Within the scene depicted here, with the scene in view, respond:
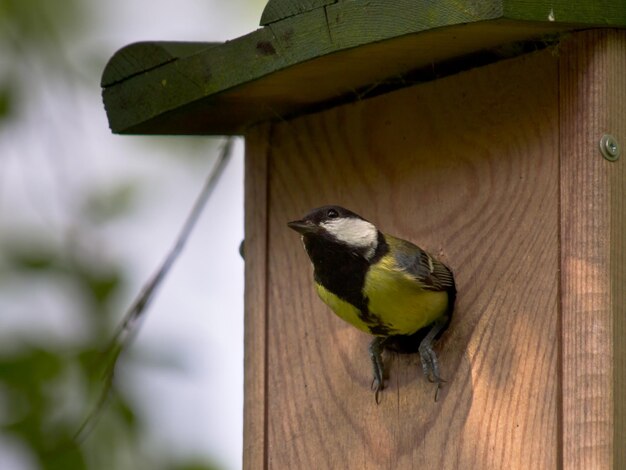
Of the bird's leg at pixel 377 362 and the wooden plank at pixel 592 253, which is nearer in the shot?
the wooden plank at pixel 592 253

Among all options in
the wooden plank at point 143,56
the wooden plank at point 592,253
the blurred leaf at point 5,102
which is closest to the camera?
the wooden plank at point 592,253

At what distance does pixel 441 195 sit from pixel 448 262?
0.16 m

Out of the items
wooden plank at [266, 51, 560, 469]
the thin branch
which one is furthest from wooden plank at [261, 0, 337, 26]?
the thin branch

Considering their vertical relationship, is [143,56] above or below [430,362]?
above

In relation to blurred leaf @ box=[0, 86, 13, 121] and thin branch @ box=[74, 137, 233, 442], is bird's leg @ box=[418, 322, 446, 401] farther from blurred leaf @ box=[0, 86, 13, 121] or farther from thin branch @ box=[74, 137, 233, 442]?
blurred leaf @ box=[0, 86, 13, 121]

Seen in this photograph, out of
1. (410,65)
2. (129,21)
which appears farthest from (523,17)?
(129,21)

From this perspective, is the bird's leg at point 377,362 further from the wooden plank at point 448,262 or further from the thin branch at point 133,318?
the thin branch at point 133,318

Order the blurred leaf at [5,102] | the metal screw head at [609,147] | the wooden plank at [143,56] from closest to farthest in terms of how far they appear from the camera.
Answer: the metal screw head at [609,147], the wooden plank at [143,56], the blurred leaf at [5,102]

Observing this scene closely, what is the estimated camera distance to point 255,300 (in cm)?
317

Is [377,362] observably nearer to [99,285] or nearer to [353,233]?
[353,233]

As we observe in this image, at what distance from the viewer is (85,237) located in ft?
10.00

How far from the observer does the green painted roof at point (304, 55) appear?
2494 millimetres

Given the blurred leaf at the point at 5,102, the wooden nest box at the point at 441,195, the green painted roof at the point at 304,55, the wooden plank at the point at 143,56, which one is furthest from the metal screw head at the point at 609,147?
the blurred leaf at the point at 5,102

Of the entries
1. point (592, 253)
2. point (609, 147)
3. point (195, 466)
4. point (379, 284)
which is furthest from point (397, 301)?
point (195, 466)
